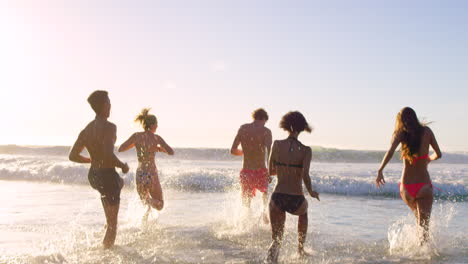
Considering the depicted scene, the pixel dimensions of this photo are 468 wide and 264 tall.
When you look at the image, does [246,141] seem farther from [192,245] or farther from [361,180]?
[361,180]

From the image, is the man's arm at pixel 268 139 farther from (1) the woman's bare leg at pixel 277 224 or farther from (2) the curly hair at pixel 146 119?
(1) the woman's bare leg at pixel 277 224

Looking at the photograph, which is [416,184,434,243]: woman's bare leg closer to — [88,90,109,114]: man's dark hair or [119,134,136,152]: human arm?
[88,90,109,114]: man's dark hair

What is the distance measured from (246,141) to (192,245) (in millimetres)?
2234

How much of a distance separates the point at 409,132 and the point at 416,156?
0.31 m

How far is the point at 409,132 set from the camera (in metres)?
5.62

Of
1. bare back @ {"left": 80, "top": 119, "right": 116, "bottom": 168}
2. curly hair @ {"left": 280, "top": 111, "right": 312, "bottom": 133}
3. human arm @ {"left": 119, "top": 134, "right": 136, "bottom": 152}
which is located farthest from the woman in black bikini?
human arm @ {"left": 119, "top": 134, "right": 136, "bottom": 152}

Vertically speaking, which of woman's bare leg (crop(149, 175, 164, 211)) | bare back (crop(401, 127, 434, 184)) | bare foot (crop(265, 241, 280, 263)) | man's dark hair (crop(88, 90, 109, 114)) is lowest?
bare foot (crop(265, 241, 280, 263))

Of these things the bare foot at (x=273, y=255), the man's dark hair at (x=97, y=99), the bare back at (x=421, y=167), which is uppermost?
the man's dark hair at (x=97, y=99)

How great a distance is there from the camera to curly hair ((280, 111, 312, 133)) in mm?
5094

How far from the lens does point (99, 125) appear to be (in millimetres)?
5602

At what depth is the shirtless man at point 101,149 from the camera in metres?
5.58

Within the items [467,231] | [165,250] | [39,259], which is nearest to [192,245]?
[165,250]

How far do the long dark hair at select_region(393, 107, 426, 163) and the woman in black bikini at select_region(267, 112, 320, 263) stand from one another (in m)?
1.33

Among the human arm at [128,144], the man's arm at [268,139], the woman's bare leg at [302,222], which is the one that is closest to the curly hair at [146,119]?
the human arm at [128,144]
